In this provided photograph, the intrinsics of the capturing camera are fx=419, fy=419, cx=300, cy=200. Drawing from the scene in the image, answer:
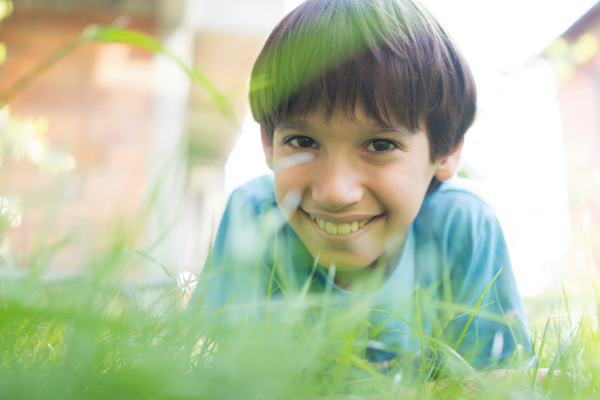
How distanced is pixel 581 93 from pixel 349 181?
10.8 ft

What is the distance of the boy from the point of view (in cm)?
77

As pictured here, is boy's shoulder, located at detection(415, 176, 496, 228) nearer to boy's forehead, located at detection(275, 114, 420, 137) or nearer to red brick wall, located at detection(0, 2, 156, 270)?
boy's forehead, located at detection(275, 114, 420, 137)

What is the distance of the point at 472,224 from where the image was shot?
41.0 inches

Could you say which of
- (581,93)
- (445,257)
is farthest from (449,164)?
(581,93)

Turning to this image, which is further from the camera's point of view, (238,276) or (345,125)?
(345,125)

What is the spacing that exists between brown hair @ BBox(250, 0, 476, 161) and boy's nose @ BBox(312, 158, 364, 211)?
0.10 metres

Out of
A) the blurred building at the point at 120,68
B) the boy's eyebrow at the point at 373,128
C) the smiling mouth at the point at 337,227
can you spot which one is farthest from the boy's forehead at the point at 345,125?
the blurred building at the point at 120,68

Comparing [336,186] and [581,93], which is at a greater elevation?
[581,93]

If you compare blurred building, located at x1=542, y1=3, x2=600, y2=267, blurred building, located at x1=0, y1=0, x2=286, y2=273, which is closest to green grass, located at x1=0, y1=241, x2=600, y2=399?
blurred building, located at x1=0, y1=0, x2=286, y2=273

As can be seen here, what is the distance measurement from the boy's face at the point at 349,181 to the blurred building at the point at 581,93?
2.01 meters

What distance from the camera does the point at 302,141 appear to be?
82cm

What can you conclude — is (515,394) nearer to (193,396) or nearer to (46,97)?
(193,396)

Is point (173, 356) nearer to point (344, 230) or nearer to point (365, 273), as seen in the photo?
point (344, 230)

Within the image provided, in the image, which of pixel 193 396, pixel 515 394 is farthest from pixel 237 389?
pixel 515 394
